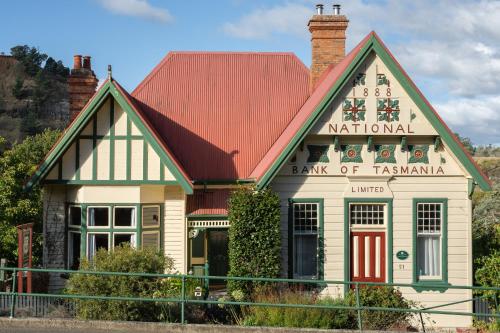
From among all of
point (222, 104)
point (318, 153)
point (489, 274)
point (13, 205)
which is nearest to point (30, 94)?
point (13, 205)

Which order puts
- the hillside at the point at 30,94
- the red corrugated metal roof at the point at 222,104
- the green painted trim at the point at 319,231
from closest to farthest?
the green painted trim at the point at 319,231 < the red corrugated metal roof at the point at 222,104 < the hillside at the point at 30,94

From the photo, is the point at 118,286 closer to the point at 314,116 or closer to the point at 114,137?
the point at 114,137

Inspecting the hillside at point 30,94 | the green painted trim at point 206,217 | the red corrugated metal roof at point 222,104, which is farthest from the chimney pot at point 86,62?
the hillside at point 30,94

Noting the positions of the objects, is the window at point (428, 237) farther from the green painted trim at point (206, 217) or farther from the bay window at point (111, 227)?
the bay window at point (111, 227)

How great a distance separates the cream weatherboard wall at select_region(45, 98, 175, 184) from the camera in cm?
1567

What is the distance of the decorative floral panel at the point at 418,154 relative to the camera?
51.4 feet

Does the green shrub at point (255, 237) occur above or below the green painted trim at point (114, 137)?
below

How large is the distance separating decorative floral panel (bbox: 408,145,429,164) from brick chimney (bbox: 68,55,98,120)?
31.2 feet

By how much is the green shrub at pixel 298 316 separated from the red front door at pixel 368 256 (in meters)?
2.91

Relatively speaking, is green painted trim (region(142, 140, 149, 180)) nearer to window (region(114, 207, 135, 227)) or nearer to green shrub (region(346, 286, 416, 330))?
window (region(114, 207, 135, 227))

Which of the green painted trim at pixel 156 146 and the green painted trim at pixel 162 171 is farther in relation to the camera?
the green painted trim at pixel 162 171

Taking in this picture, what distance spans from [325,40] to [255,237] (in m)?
7.76

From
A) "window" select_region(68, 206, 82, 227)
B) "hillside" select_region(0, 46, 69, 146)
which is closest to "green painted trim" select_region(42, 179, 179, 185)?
"window" select_region(68, 206, 82, 227)

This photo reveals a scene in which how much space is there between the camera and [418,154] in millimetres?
15672
